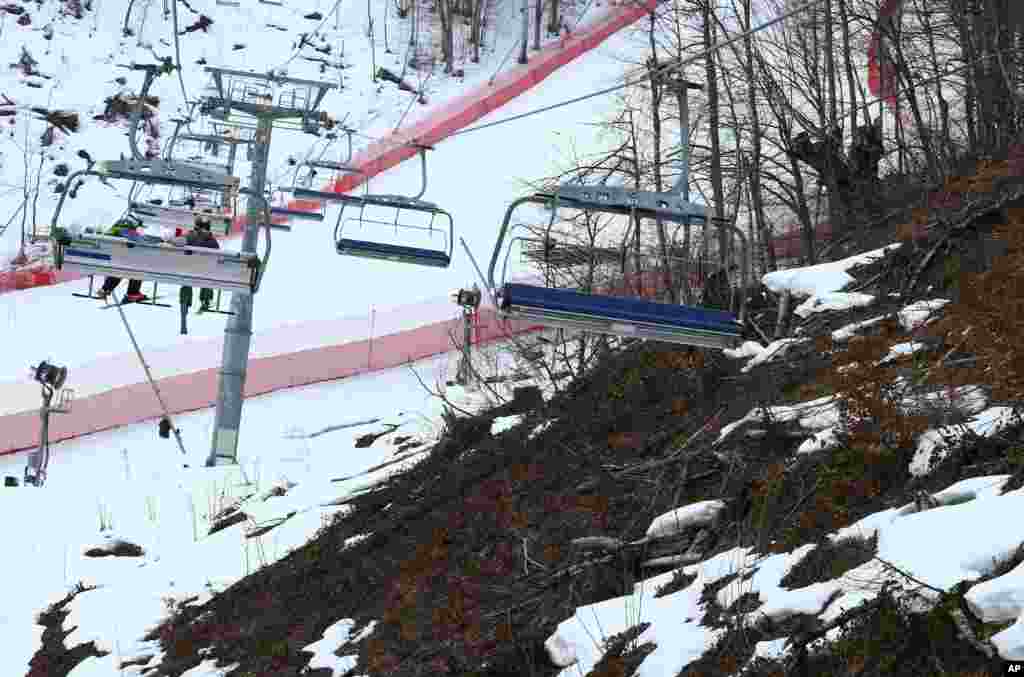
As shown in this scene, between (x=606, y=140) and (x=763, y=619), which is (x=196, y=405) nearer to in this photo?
(x=606, y=140)

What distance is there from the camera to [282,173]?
47781 mm

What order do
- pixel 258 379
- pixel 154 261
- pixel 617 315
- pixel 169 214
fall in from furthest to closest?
1. pixel 258 379
2. pixel 169 214
3. pixel 154 261
4. pixel 617 315

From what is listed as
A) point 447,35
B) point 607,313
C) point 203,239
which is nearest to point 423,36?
point 447,35

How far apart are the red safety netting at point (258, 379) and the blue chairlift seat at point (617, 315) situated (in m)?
20.0

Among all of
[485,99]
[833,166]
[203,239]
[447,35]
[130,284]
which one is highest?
[447,35]

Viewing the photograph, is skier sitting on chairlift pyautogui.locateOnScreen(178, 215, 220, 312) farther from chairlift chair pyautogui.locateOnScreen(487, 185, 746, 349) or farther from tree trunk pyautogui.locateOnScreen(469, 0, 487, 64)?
tree trunk pyautogui.locateOnScreen(469, 0, 487, 64)

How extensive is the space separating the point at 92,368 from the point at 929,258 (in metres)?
24.8

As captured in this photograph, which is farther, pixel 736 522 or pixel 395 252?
pixel 395 252

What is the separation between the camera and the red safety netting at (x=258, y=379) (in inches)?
1265

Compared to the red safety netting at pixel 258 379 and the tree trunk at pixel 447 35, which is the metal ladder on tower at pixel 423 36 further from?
the red safety netting at pixel 258 379

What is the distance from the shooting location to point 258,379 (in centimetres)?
3319

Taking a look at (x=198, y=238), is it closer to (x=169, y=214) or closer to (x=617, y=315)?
(x=169, y=214)

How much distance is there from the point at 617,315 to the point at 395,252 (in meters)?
5.23

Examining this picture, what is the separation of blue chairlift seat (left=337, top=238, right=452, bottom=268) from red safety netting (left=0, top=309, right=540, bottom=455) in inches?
601
